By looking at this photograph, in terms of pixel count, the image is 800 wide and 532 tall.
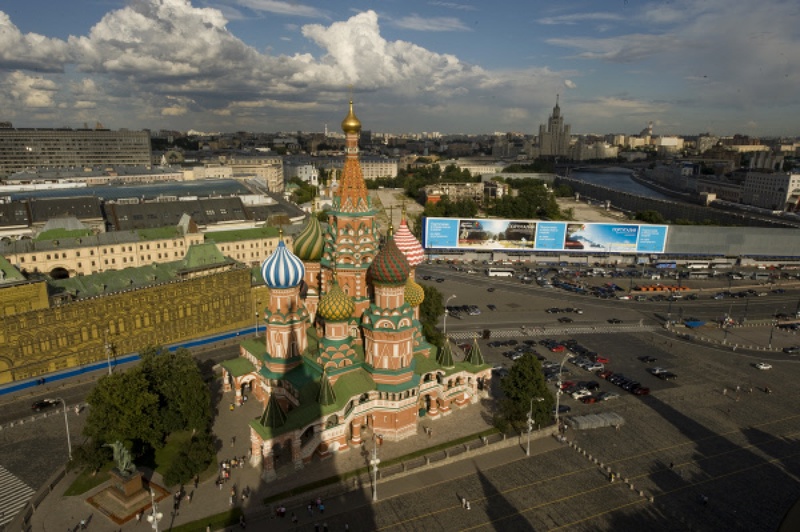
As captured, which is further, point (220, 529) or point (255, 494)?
point (255, 494)

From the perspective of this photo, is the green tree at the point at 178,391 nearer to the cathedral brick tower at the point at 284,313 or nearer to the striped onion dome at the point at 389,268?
the cathedral brick tower at the point at 284,313

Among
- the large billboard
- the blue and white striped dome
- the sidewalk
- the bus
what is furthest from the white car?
the large billboard

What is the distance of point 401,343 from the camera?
130 ft

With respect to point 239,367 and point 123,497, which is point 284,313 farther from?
point 123,497

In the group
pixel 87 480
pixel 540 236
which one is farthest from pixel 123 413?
pixel 540 236

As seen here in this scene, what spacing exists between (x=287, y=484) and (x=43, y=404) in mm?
26517

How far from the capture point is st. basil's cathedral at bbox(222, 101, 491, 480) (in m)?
37.5

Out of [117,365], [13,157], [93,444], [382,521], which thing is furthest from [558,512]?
[13,157]

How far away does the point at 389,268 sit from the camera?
125 ft

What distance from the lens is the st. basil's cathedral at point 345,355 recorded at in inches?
1476

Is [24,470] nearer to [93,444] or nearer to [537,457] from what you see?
[93,444]

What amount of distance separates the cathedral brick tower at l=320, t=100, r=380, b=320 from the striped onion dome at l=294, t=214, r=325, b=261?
227 cm

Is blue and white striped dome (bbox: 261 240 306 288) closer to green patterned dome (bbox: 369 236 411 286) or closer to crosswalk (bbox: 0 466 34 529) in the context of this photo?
green patterned dome (bbox: 369 236 411 286)

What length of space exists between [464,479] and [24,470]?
104 ft
